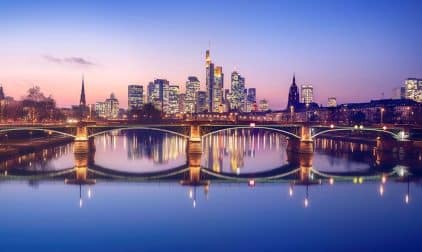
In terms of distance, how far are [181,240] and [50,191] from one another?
57.8 feet

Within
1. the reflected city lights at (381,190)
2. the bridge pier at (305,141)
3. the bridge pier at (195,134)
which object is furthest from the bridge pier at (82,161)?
the bridge pier at (305,141)

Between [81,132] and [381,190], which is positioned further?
[81,132]

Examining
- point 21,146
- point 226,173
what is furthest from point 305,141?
point 21,146

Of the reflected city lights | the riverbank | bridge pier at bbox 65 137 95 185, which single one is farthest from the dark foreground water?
the riverbank

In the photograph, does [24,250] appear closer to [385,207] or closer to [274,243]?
[274,243]

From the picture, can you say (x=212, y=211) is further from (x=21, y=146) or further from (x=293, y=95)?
(x=293, y=95)

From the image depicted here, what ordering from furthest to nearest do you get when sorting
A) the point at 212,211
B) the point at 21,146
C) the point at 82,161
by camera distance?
the point at 21,146 < the point at 82,161 < the point at 212,211

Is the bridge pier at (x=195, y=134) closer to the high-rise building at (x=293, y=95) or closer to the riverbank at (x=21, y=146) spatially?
the riverbank at (x=21, y=146)

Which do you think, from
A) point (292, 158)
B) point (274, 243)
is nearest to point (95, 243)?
point (274, 243)

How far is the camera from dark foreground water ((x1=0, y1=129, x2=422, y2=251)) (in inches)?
956

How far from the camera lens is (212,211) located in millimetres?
31078

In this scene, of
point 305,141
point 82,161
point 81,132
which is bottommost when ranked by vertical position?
point 82,161

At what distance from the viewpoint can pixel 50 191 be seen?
125ft

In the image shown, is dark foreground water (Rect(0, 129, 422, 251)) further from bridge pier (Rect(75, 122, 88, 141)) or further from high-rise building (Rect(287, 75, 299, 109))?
high-rise building (Rect(287, 75, 299, 109))
